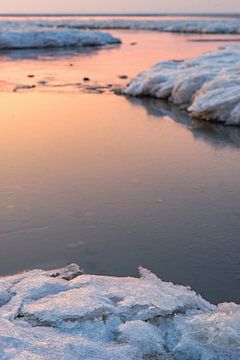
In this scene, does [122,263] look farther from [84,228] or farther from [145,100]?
[145,100]

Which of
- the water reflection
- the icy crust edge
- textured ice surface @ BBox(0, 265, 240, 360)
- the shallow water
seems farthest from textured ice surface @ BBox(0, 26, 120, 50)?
textured ice surface @ BBox(0, 265, 240, 360)

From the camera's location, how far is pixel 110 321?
10.4 ft

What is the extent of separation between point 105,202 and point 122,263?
49.7 inches

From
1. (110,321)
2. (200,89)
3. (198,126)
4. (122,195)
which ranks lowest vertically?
(110,321)

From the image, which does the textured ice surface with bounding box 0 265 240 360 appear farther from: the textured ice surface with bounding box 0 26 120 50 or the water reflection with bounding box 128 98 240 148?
the textured ice surface with bounding box 0 26 120 50

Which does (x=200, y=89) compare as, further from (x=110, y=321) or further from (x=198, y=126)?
(x=110, y=321)

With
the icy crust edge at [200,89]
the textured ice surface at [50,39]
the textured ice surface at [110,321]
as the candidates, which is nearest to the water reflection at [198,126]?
the icy crust edge at [200,89]

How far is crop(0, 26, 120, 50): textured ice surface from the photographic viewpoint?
31.5m

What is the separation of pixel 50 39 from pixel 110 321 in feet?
106

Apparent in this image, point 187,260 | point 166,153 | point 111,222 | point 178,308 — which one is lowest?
point 178,308

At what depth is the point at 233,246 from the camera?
4.40m

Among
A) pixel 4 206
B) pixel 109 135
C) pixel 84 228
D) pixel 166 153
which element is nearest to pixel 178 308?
pixel 84 228

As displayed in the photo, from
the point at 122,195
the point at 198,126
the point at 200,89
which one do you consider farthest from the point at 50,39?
the point at 122,195

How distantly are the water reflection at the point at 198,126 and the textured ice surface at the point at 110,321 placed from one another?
15.2ft
